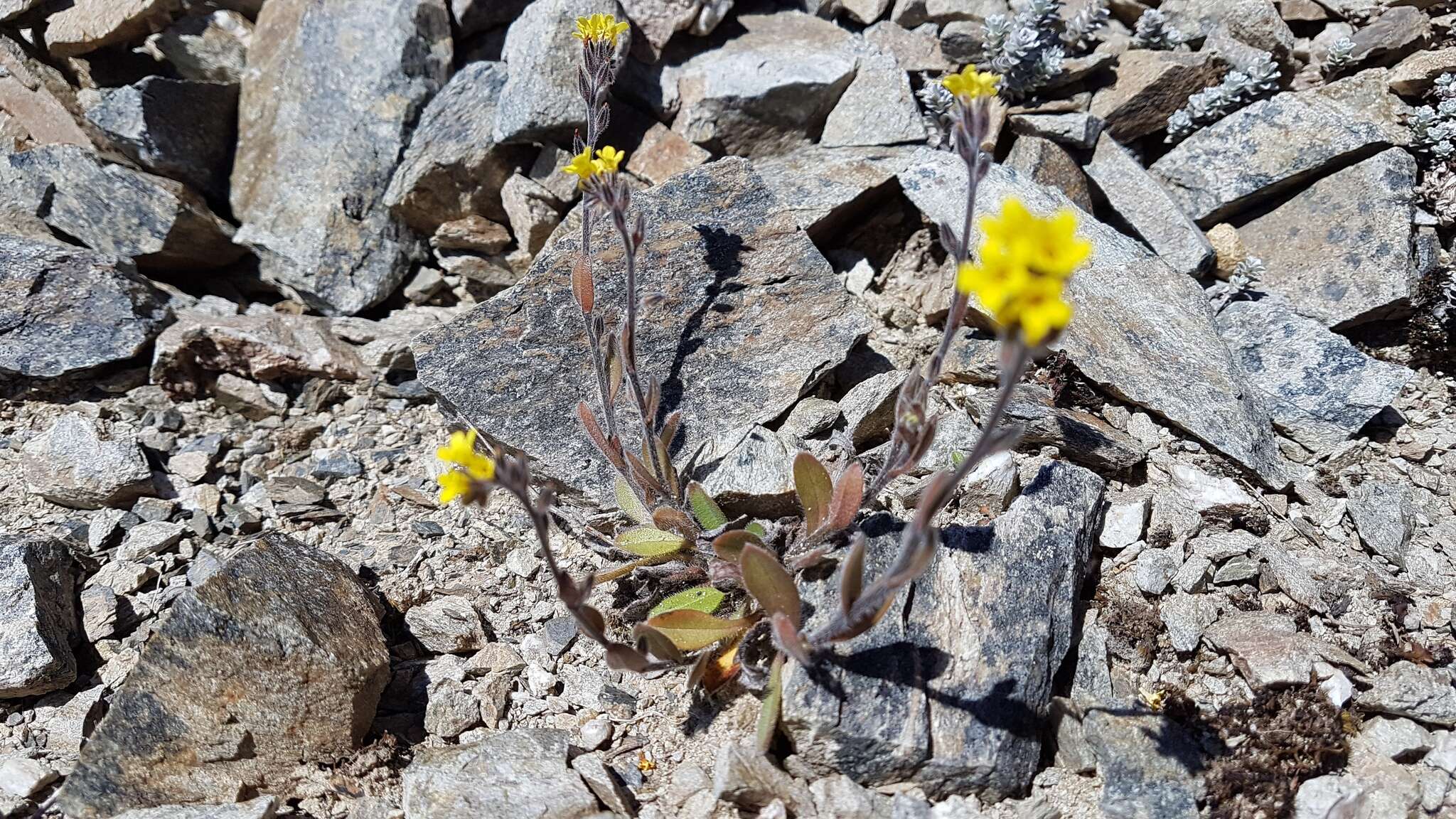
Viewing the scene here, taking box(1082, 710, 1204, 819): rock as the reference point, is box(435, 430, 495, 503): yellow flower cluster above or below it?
above

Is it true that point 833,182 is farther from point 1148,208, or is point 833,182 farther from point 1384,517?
point 1384,517

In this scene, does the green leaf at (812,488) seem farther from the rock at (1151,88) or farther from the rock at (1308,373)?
the rock at (1151,88)

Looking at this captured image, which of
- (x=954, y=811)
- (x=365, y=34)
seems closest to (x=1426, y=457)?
(x=954, y=811)

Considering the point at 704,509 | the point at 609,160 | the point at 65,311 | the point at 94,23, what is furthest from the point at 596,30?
the point at 94,23

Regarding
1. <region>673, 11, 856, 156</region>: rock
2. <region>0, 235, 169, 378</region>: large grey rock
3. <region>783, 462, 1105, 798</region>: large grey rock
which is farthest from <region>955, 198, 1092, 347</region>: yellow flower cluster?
<region>0, 235, 169, 378</region>: large grey rock

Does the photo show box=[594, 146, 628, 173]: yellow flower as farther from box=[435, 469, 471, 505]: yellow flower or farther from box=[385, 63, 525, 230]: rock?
box=[385, 63, 525, 230]: rock

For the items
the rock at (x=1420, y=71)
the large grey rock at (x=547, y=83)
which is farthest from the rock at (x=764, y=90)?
the rock at (x=1420, y=71)

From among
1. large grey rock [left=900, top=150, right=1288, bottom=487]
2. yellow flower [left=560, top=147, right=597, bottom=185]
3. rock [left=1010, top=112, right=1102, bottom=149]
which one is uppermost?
yellow flower [left=560, top=147, right=597, bottom=185]

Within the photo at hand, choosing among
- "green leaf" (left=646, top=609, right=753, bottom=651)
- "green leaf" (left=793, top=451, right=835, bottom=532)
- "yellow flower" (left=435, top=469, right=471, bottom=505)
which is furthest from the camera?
"green leaf" (left=793, top=451, right=835, bottom=532)
